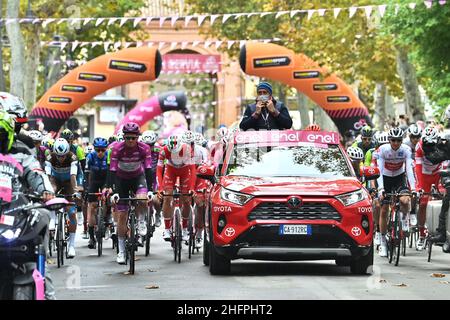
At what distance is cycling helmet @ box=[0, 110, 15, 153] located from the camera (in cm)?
1070

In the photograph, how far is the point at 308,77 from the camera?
42969 mm

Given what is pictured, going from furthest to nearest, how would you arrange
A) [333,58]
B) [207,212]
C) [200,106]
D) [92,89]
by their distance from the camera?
[200,106] < [333,58] < [92,89] < [207,212]

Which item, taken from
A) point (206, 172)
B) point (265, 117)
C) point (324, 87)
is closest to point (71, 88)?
point (324, 87)

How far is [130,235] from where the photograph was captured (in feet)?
58.2

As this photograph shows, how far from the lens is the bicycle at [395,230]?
762 inches

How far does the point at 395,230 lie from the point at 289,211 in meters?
3.75

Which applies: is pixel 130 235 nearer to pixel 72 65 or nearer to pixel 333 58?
pixel 333 58

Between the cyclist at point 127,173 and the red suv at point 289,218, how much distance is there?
6.39ft

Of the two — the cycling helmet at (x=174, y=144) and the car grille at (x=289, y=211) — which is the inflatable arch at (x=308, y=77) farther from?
the car grille at (x=289, y=211)

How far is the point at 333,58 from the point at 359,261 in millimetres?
31115

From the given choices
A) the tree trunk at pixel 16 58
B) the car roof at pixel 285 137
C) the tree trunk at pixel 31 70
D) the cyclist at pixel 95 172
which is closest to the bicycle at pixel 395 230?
the car roof at pixel 285 137

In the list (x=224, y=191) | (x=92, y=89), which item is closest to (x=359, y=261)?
(x=224, y=191)

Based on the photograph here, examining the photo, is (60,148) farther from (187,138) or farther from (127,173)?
(127,173)

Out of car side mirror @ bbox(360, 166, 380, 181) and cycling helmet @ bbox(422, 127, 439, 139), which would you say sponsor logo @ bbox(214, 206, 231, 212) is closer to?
car side mirror @ bbox(360, 166, 380, 181)
